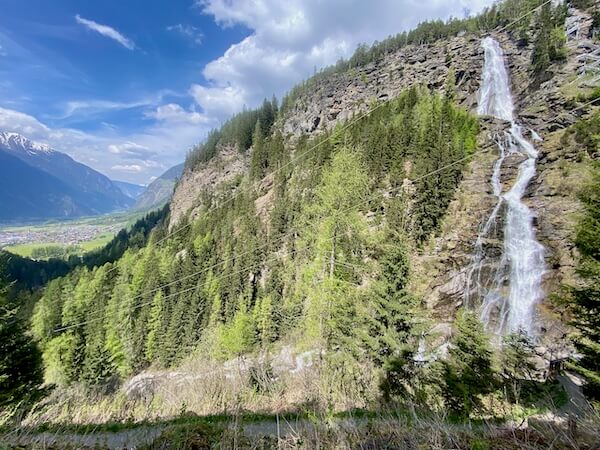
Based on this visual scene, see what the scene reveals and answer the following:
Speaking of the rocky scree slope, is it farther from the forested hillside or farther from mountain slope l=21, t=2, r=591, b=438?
the forested hillside

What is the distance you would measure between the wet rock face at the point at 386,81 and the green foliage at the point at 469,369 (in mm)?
53311

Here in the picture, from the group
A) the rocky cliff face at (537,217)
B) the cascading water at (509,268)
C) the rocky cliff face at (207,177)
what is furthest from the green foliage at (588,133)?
the rocky cliff face at (207,177)

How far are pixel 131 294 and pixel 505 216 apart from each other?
44862mm

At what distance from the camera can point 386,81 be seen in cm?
7362

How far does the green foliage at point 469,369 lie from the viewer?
8.12 meters

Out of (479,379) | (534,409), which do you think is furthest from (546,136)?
(534,409)

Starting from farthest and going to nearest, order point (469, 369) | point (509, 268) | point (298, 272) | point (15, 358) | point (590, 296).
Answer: point (298, 272), point (509, 268), point (15, 358), point (469, 369), point (590, 296)

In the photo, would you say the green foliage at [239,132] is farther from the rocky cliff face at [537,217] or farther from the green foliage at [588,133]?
the green foliage at [588,133]

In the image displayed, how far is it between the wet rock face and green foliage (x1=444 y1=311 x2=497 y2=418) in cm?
5331

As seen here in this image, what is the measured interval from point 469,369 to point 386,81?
77.1m

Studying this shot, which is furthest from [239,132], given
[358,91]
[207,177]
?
[358,91]

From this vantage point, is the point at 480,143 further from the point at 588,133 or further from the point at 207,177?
the point at 207,177

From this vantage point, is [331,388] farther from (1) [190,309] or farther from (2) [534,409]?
(1) [190,309]

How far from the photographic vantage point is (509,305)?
Result: 1956 cm
